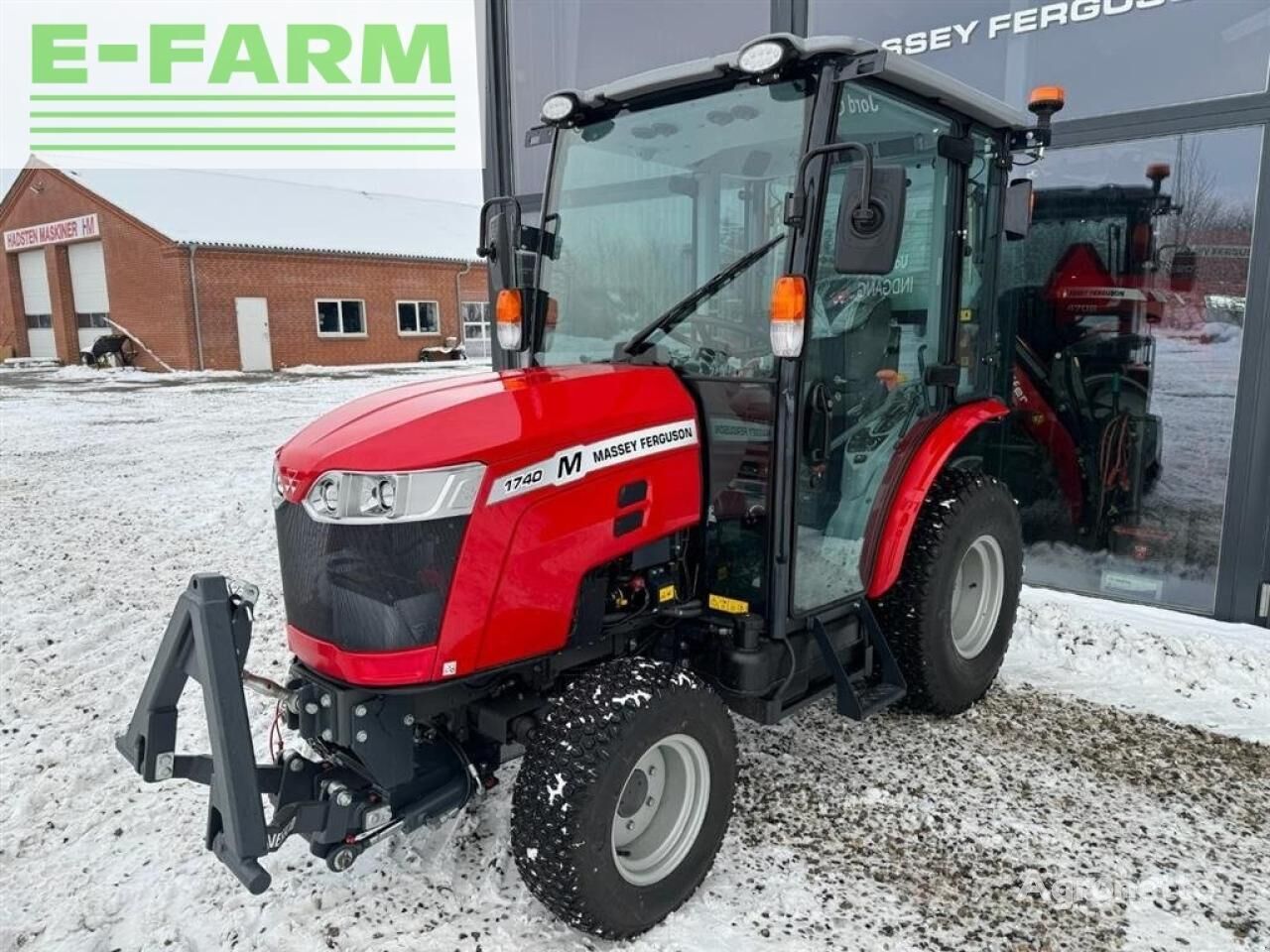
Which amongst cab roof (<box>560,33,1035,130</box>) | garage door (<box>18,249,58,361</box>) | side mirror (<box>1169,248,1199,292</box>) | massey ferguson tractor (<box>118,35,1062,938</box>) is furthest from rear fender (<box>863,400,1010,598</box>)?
garage door (<box>18,249,58,361</box>)

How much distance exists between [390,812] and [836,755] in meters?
1.69

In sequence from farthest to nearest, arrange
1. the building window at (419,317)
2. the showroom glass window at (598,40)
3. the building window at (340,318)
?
the building window at (419,317), the building window at (340,318), the showroom glass window at (598,40)

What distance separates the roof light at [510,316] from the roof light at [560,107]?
1.90 feet

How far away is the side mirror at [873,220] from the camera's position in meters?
2.25

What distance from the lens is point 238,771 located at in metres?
1.99

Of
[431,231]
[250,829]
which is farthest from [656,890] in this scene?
[431,231]

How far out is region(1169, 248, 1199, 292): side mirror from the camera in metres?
4.40

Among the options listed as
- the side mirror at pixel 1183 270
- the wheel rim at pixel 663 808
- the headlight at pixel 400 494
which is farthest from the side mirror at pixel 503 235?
the side mirror at pixel 1183 270

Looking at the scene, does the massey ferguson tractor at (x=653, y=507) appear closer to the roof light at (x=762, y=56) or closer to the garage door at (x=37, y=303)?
the roof light at (x=762, y=56)

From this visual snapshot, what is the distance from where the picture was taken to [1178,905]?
2.49 metres

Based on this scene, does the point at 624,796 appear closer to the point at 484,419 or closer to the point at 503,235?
the point at 484,419

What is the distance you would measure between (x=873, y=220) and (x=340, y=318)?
2337 centimetres

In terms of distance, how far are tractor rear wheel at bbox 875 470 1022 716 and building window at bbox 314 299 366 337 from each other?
73.0 feet

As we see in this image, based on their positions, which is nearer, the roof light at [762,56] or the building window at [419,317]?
the roof light at [762,56]
